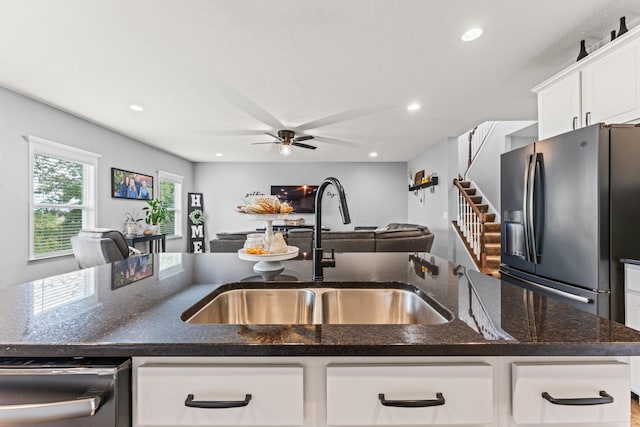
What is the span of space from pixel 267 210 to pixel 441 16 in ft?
5.75

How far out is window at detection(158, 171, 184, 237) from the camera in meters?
5.98

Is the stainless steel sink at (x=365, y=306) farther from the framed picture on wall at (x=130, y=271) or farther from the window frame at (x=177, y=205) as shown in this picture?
the window frame at (x=177, y=205)

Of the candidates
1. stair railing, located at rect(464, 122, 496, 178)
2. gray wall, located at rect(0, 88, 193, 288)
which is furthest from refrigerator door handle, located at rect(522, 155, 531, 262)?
gray wall, located at rect(0, 88, 193, 288)

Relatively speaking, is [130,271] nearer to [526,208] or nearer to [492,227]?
[526,208]

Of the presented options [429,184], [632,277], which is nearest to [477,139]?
[429,184]

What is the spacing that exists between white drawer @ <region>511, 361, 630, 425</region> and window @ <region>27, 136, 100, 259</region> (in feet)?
15.1

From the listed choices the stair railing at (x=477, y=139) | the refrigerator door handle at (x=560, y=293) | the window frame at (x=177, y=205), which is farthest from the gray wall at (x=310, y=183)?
the refrigerator door handle at (x=560, y=293)

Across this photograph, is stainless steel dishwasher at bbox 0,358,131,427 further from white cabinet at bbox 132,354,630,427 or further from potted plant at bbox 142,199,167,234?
potted plant at bbox 142,199,167,234

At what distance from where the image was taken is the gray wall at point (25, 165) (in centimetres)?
301

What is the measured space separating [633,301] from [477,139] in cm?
531

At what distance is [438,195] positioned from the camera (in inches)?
212

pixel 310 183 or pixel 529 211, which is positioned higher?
pixel 310 183

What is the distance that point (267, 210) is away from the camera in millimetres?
1333

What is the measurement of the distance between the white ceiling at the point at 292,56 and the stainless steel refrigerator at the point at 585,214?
907mm
